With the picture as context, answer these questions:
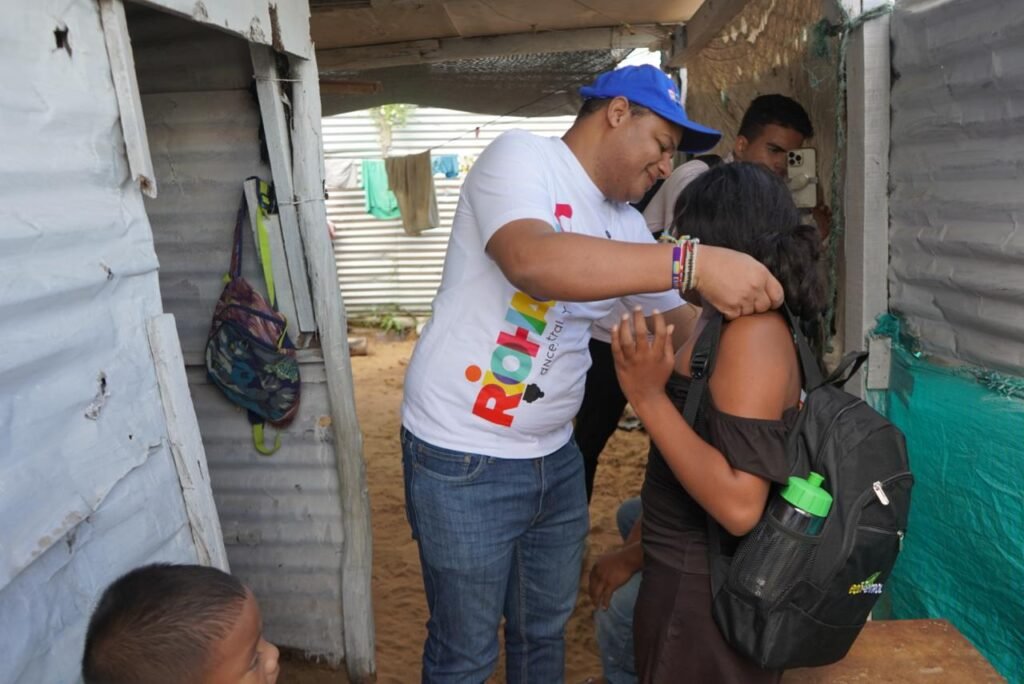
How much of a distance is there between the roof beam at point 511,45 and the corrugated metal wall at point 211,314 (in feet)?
9.88

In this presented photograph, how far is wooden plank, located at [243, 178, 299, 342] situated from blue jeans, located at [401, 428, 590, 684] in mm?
1247

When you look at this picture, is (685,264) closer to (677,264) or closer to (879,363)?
(677,264)

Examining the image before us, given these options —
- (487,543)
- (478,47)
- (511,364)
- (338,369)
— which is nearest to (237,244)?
(338,369)

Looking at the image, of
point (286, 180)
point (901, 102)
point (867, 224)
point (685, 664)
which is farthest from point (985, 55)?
point (286, 180)

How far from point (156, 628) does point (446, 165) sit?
10.7 meters

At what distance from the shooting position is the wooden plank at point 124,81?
1814mm

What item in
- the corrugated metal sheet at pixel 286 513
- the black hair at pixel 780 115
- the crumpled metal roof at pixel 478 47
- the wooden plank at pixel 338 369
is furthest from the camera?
the crumpled metal roof at pixel 478 47

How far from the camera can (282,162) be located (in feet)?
9.47

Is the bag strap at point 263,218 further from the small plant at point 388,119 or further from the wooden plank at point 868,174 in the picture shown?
the small plant at point 388,119

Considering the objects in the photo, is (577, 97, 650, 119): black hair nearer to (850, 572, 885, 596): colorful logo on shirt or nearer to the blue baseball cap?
the blue baseball cap

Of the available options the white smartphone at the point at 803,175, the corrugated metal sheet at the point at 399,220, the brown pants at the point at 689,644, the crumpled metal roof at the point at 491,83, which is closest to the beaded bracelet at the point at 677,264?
the brown pants at the point at 689,644

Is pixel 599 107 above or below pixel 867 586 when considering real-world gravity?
above

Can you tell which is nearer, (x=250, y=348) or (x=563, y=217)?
(x=563, y=217)

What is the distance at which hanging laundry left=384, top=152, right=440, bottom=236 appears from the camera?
10.6 metres
